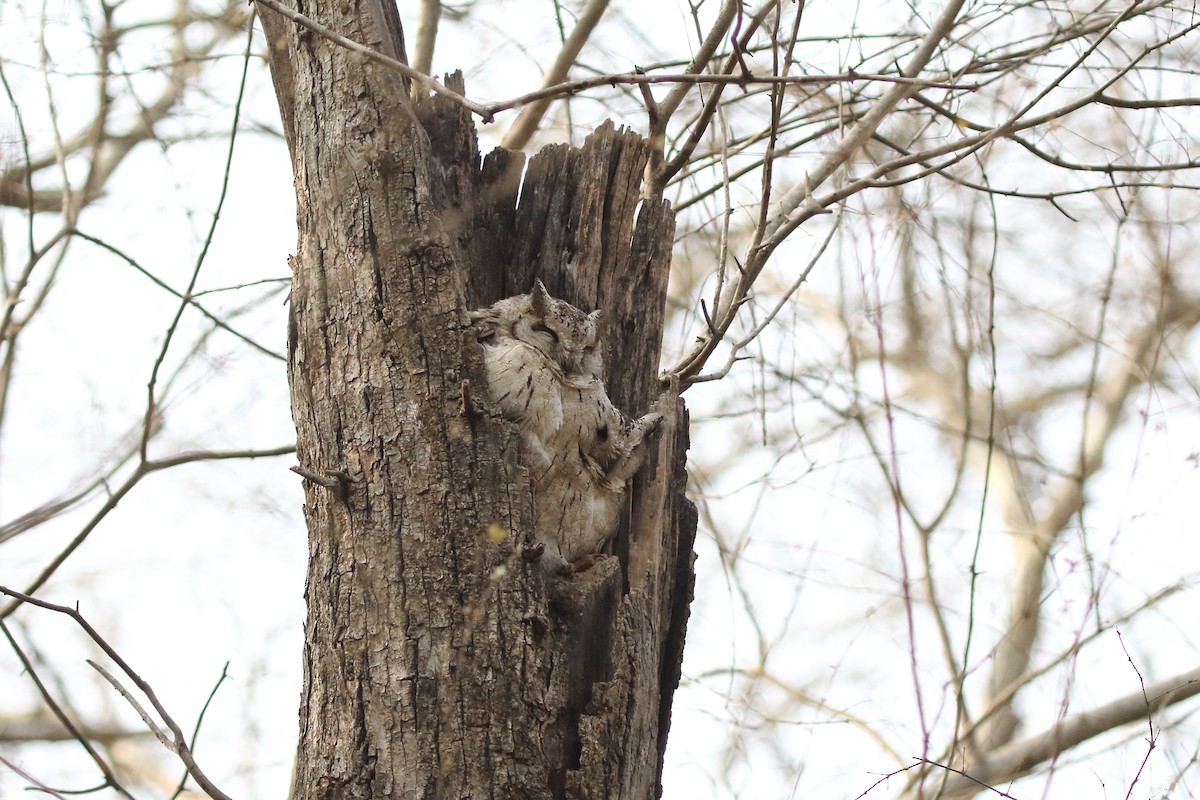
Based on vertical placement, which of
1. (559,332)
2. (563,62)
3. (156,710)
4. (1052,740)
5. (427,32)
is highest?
(427,32)

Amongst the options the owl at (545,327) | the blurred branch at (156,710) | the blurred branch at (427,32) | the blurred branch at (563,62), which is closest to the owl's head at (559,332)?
the owl at (545,327)

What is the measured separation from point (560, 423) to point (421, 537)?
0.59m

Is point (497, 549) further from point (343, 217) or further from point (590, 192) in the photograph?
point (590, 192)

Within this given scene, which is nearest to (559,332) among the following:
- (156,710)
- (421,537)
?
(421,537)

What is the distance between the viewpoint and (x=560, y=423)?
112 inches

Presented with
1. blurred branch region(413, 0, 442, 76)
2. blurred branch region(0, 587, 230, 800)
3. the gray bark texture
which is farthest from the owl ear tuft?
blurred branch region(413, 0, 442, 76)

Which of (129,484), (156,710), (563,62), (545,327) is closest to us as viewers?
(156,710)

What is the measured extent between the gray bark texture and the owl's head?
0.21m

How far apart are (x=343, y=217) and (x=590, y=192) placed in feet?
2.75

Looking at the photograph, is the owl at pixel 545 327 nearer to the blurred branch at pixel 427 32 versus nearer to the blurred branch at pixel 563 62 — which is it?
the blurred branch at pixel 563 62

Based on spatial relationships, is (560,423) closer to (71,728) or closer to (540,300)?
(540,300)

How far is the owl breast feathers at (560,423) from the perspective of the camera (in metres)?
2.81

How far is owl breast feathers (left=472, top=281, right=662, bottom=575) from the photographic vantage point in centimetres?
281

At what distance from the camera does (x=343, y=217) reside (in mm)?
2697
